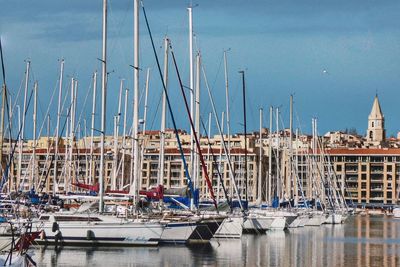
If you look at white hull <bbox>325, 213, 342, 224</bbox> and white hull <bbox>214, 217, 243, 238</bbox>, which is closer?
white hull <bbox>214, 217, 243, 238</bbox>

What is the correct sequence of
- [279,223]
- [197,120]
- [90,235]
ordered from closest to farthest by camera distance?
[90,235] < [197,120] < [279,223]

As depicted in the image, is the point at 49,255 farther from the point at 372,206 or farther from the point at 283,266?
the point at 372,206

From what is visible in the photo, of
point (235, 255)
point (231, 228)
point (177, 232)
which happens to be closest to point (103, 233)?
point (177, 232)

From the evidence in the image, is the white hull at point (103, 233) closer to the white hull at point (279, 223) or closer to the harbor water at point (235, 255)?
the harbor water at point (235, 255)

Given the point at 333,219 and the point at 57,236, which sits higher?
the point at 57,236

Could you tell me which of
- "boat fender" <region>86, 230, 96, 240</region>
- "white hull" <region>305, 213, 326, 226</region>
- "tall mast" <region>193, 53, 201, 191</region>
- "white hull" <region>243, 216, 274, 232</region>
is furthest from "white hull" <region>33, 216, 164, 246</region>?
"white hull" <region>305, 213, 326, 226</region>

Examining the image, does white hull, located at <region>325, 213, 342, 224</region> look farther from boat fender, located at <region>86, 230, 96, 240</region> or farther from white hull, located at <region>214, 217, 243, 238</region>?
boat fender, located at <region>86, 230, 96, 240</region>

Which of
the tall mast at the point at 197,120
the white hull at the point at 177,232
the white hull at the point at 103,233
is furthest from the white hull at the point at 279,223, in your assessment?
the white hull at the point at 103,233

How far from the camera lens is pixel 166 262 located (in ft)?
121

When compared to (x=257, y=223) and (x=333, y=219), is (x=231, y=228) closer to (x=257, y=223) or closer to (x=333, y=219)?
(x=257, y=223)

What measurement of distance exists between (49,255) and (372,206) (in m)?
134

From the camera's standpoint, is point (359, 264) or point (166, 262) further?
point (359, 264)

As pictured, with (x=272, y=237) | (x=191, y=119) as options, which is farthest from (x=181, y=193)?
(x=272, y=237)

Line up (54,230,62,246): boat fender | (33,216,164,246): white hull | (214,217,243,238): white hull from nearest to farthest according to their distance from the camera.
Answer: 1. (33,216,164,246): white hull
2. (54,230,62,246): boat fender
3. (214,217,243,238): white hull
